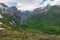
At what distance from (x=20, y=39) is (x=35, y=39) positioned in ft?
34.0

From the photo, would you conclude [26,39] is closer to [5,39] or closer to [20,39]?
[20,39]

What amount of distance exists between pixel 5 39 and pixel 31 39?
15649mm

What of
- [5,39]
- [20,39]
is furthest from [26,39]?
[5,39]

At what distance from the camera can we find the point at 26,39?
11838 centimetres

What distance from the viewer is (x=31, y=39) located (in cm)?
12075

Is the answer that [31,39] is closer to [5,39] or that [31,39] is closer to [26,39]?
[26,39]

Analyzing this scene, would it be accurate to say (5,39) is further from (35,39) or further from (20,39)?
(35,39)

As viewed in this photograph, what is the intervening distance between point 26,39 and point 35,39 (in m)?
6.80

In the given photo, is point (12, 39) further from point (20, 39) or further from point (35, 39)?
point (35, 39)

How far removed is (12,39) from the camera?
116375mm

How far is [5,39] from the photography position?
115688mm

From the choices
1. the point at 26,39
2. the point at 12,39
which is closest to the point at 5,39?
the point at 12,39

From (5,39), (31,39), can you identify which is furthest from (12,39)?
(31,39)

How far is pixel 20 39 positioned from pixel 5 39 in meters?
8.57
